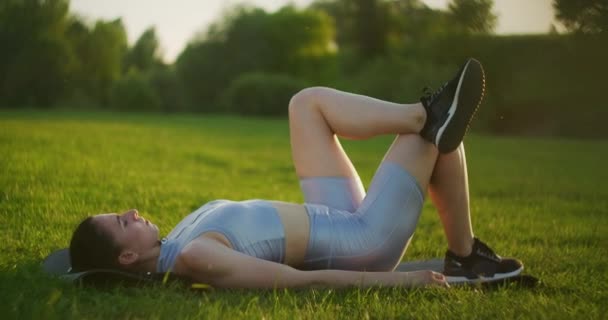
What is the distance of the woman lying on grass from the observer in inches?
98.1

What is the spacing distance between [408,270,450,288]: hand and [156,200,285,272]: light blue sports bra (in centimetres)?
53

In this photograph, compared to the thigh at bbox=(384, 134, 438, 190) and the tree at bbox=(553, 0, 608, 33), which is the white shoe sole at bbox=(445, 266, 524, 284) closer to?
the thigh at bbox=(384, 134, 438, 190)

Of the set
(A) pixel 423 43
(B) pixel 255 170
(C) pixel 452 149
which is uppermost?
(A) pixel 423 43

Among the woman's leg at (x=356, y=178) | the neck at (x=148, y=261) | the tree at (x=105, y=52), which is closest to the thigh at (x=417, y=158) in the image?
the woman's leg at (x=356, y=178)

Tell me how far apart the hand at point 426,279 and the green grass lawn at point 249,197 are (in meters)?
0.03

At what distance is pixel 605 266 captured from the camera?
336 centimetres

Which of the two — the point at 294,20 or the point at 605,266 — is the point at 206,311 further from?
the point at 294,20

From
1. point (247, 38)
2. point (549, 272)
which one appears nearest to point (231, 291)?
point (549, 272)

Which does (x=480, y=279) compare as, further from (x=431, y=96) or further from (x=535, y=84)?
(x=535, y=84)

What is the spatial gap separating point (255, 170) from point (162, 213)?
14.1 ft

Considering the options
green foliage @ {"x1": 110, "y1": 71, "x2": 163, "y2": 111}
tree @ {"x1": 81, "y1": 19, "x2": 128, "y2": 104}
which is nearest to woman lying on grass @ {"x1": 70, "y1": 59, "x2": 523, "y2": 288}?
tree @ {"x1": 81, "y1": 19, "x2": 128, "y2": 104}

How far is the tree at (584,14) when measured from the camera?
3.91 metres

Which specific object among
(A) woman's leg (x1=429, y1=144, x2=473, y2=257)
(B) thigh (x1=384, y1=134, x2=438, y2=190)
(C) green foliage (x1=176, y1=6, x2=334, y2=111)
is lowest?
(A) woman's leg (x1=429, y1=144, x2=473, y2=257)

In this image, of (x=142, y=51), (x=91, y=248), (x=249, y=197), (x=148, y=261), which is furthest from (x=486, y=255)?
(x=142, y=51)
